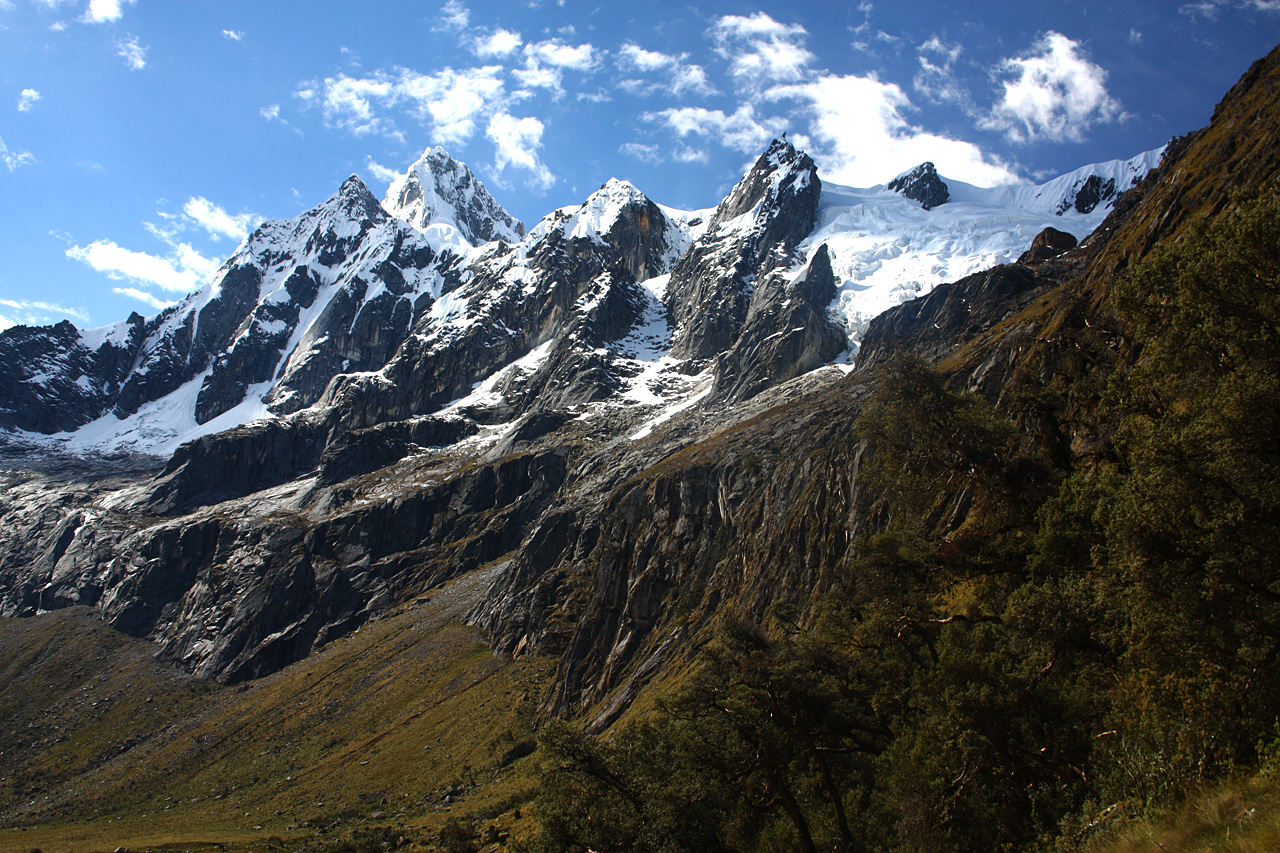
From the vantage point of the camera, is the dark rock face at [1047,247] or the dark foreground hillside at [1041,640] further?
the dark rock face at [1047,247]

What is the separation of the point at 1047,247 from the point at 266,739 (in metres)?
187

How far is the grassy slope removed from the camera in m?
89.6

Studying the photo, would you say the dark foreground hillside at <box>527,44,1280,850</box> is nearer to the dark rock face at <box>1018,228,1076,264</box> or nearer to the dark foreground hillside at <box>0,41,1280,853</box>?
the dark foreground hillside at <box>0,41,1280,853</box>

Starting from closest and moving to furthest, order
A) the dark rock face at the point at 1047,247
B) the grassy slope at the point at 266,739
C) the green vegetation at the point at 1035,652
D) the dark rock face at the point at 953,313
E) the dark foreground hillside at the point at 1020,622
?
the green vegetation at the point at 1035,652 → the dark foreground hillside at the point at 1020,622 → the grassy slope at the point at 266,739 → the dark rock face at the point at 953,313 → the dark rock face at the point at 1047,247

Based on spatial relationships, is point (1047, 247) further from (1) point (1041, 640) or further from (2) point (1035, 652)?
(1) point (1041, 640)

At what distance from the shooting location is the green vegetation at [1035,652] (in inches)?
632

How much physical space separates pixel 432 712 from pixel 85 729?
84581 mm

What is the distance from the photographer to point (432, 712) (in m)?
109

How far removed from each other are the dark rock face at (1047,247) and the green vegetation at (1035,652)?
13599cm

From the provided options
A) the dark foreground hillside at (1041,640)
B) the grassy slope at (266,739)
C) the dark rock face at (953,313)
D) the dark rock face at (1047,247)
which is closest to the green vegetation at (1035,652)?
the dark foreground hillside at (1041,640)

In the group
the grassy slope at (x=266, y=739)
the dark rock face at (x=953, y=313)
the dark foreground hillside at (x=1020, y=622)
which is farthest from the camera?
the dark rock face at (x=953, y=313)

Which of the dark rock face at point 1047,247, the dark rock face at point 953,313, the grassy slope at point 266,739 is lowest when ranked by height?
the grassy slope at point 266,739

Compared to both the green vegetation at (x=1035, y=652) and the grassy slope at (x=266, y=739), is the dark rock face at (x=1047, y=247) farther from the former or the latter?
the green vegetation at (x=1035, y=652)

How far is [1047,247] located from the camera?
522ft
